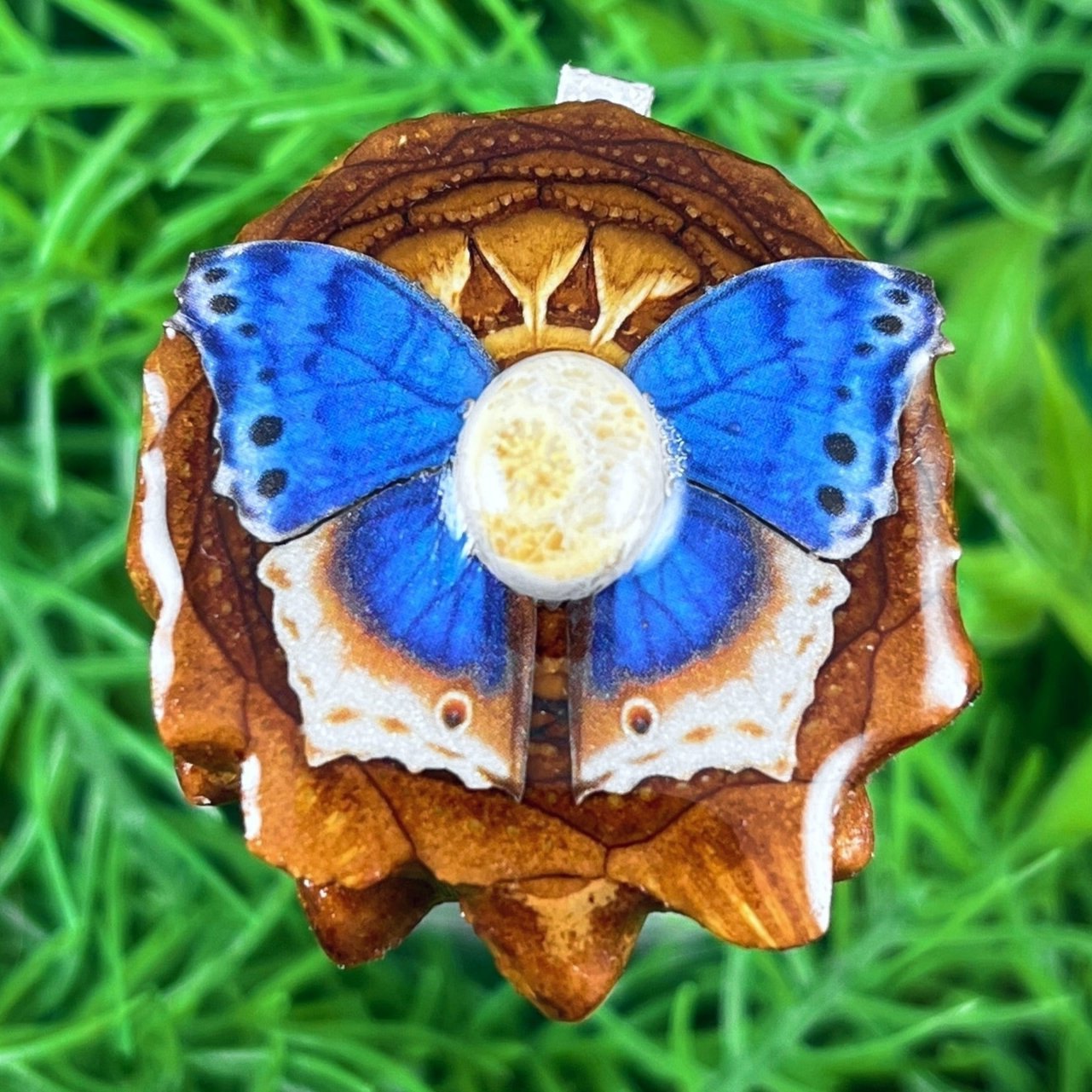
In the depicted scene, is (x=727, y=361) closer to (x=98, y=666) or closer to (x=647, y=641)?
(x=647, y=641)

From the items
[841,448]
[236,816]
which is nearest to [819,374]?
[841,448]

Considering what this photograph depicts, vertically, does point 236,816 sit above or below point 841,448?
below

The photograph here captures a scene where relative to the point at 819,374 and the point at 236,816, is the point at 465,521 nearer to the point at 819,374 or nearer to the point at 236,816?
the point at 819,374

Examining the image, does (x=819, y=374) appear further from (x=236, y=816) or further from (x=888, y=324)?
(x=236, y=816)

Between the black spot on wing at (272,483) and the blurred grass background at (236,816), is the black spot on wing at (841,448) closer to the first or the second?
the black spot on wing at (272,483)

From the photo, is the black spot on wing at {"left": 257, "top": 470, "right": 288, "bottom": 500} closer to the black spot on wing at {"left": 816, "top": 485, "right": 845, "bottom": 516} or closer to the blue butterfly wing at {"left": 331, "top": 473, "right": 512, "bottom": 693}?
the blue butterfly wing at {"left": 331, "top": 473, "right": 512, "bottom": 693}

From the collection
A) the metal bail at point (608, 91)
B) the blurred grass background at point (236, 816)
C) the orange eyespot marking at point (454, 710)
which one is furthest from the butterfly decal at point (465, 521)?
the blurred grass background at point (236, 816)

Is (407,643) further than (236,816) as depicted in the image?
No

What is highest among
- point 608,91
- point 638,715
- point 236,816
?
point 608,91
